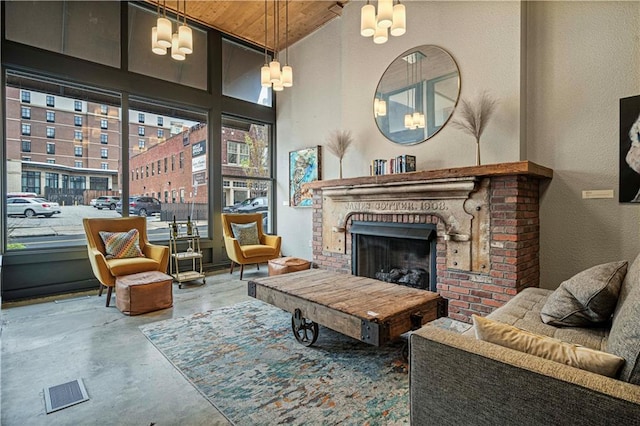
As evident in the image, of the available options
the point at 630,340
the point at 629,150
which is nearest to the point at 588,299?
the point at 630,340

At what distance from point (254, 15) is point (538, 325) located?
5177mm

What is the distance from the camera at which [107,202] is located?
4.43 meters

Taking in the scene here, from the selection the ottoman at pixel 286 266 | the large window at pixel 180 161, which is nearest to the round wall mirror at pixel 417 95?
the ottoman at pixel 286 266

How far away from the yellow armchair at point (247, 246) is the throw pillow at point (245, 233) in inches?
2.5

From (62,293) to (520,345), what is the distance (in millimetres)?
4775

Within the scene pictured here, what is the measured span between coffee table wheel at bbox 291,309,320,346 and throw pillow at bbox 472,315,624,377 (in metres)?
1.43

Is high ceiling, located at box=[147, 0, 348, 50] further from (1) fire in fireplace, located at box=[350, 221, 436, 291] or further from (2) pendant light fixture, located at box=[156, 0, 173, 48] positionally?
(1) fire in fireplace, located at box=[350, 221, 436, 291]

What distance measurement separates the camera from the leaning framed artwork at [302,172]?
5305mm

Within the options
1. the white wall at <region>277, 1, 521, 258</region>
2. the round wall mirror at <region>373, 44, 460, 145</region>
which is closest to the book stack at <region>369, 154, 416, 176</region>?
the white wall at <region>277, 1, 521, 258</region>

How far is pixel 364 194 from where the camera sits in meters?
3.97

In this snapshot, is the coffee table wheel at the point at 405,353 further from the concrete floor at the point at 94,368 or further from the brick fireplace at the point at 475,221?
the concrete floor at the point at 94,368

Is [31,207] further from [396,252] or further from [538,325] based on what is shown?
[538,325]

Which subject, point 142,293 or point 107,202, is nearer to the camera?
point 142,293

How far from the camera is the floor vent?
1783 mm
